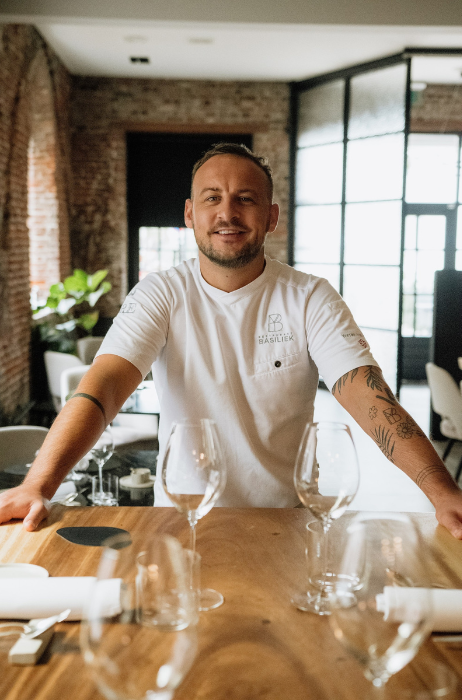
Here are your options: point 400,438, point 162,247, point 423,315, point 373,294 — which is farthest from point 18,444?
point 423,315

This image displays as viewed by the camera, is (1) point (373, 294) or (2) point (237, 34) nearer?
(2) point (237, 34)

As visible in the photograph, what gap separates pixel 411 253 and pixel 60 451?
7.50m

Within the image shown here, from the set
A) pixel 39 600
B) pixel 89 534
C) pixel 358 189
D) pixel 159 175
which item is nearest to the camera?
pixel 39 600

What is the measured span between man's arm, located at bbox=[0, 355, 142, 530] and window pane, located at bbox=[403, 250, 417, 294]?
7.05 m

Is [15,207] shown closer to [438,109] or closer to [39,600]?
[39,600]

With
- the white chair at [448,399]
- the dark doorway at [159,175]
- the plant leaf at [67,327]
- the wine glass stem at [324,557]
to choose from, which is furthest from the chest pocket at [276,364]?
the dark doorway at [159,175]

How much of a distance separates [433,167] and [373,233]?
217 cm

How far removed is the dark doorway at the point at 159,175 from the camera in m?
7.54

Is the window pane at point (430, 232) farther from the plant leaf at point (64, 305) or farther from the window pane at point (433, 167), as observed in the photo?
the plant leaf at point (64, 305)

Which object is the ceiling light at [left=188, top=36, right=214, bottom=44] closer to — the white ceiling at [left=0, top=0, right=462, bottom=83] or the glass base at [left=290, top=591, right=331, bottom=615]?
the white ceiling at [left=0, top=0, right=462, bottom=83]

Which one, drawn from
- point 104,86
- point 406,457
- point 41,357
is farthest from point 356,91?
point 406,457

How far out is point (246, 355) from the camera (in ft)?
5.71

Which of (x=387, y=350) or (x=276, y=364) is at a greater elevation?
(x=276, y=364)

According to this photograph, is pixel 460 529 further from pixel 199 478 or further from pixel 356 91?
pixel 356 91
